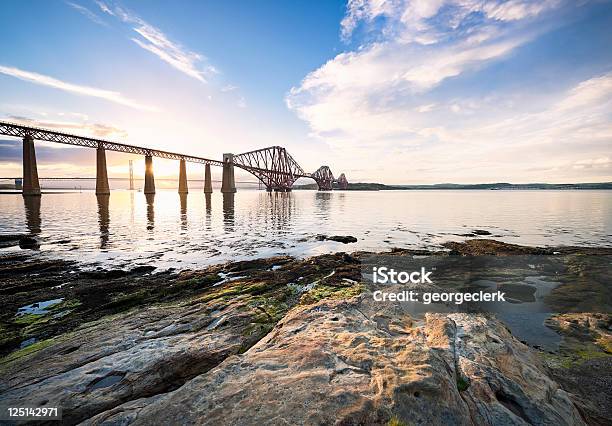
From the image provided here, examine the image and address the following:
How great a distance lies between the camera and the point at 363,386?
3.06 m

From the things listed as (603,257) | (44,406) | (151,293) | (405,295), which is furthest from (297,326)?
(603,257)

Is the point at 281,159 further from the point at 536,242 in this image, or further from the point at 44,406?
the point at 44,406

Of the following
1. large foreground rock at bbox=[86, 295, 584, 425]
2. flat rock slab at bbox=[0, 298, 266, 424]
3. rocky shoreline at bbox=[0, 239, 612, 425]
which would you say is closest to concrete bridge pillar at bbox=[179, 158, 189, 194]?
rocky shoreline at bbox=[0, 239, 612, 425]

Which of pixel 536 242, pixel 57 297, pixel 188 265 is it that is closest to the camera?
pixel 57 297

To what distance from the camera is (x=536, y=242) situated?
1692 cm

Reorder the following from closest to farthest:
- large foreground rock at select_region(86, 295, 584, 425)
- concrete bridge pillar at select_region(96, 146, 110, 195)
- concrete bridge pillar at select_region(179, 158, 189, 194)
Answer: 1. large foreground rock at select_region(86, 295, 584, 425)
2. concrete bridge pillar at select_region(96, 146, 110, 195)
3. concrete bridge pillar at select_region(179, 158, 189, 194)

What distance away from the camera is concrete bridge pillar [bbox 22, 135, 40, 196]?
53.1 meters

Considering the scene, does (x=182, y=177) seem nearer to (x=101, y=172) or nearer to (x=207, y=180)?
(x=207, y=180)

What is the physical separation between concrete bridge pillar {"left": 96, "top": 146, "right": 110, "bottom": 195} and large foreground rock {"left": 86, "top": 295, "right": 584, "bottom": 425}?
80.6 m

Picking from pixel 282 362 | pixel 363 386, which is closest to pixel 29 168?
pixel 282 362

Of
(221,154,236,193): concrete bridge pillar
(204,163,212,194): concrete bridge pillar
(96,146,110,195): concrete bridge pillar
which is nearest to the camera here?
(96,146,110,195): concrete bridge pillar

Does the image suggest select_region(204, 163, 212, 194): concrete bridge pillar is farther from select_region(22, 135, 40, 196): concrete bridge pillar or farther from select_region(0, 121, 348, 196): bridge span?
select_region(22, 135, 40, 196): concrete bridge pillar

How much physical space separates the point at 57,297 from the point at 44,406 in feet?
20.1

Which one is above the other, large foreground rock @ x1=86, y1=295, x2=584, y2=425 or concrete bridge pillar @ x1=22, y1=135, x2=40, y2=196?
concrete bridge pillar @ x1=22, y1=135, x2=40, y2=196
